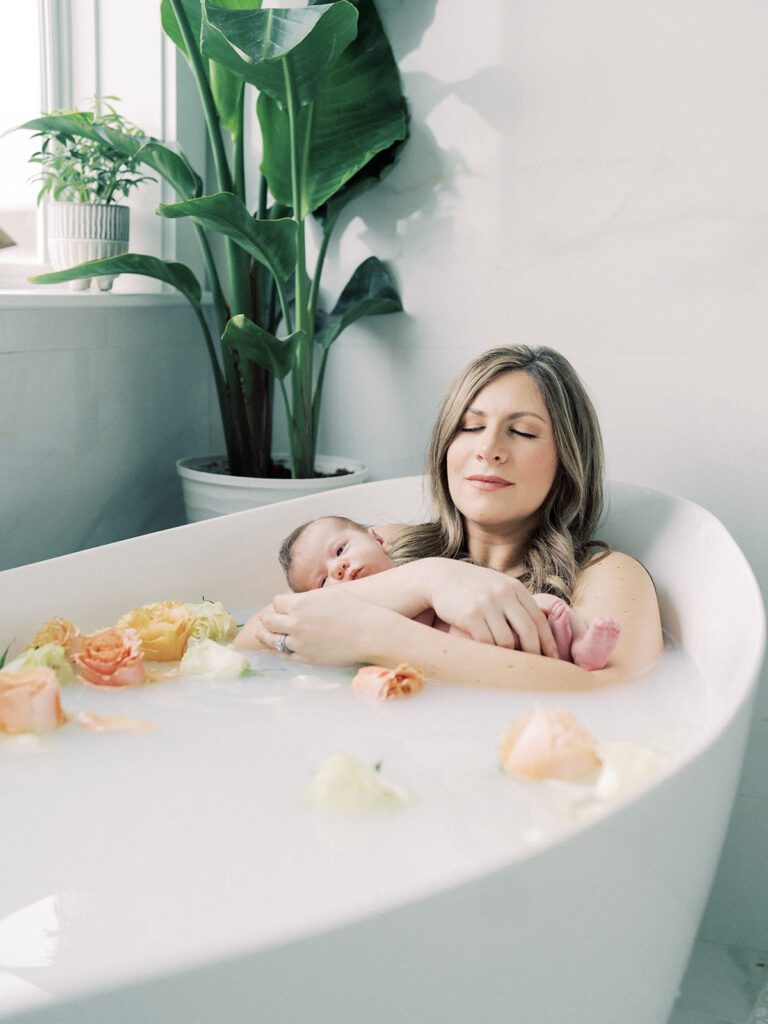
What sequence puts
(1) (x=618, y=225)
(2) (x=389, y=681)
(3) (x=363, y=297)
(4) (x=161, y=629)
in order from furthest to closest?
1. (3) (x=363, y=297)
2. (1) (x=618, y=225)
3. (4) (x=161, y=629)
4. (2) (x=389, y=681)

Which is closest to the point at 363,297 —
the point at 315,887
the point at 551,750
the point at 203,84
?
the point at 203,84

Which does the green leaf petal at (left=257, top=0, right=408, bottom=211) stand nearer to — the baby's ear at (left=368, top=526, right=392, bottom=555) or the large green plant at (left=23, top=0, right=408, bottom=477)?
the large green plant at (left=23, top=0, right=408, bottom=477)

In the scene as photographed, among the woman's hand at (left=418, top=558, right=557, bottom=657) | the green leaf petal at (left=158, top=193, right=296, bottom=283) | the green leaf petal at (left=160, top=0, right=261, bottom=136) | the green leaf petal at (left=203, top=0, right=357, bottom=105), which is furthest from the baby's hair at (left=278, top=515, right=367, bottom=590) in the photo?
the green leaf petal at (left=160, top=0, right=261, bottom=136)

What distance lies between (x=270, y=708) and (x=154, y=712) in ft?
0.45

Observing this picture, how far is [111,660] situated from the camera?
1.30 metres

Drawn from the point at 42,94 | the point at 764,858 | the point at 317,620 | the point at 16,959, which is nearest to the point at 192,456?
the point at 42,94

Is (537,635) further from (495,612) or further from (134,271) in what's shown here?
(134,271)

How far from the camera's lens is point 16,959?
0.67 m

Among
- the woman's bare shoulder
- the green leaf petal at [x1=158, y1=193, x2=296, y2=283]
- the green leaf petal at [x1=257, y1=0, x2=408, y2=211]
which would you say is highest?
the green leaf petal at [x1=257, y1=0, x2=408, y2=211]

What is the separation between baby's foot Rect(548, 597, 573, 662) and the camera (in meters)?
1.36

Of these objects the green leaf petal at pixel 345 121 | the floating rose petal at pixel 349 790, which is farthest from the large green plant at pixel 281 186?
the floating rose petal at pixel 349 790

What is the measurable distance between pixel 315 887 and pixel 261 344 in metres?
1.30

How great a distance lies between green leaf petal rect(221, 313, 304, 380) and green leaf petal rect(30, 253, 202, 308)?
8.0 inches

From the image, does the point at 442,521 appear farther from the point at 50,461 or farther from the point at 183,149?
the point at 183,149
